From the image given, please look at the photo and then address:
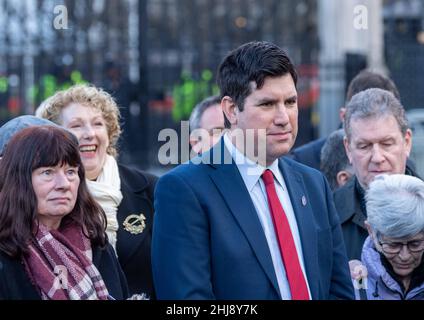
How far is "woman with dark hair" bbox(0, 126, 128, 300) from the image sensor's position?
396 centimetres

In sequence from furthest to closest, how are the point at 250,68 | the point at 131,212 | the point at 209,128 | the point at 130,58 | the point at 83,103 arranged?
the point at 130,58 → the point at 209,128 → the point at 83,103 → the point at 131,212 → the point at 250,68

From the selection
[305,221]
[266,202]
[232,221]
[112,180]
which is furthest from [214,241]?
[112,180]

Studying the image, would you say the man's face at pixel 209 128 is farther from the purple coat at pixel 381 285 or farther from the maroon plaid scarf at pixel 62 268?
the maroon plaid scarf at pixel 62 268

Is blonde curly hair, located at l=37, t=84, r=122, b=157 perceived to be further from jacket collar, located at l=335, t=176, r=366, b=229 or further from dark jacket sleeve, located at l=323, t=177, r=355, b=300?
dark jacket sleeve, located at l=323, t=177, r=355, b=300

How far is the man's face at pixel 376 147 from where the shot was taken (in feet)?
16.8

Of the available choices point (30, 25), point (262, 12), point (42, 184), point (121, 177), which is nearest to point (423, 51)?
point (262, 12)

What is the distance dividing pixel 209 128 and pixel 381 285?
219 cm

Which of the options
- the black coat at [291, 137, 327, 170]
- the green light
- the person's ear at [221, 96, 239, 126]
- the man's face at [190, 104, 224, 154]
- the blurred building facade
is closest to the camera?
the person's ear at [221, 96, 239, 126]

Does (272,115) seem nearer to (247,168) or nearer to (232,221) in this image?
(247,168)

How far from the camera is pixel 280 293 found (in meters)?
3.69

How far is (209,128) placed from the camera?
250 inches

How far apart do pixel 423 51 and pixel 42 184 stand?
12110mm

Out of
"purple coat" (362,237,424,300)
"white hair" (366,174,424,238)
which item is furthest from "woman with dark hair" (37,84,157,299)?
"white hair" (366,174,424,238)

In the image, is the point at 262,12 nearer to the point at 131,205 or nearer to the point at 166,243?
the point at 131,205
